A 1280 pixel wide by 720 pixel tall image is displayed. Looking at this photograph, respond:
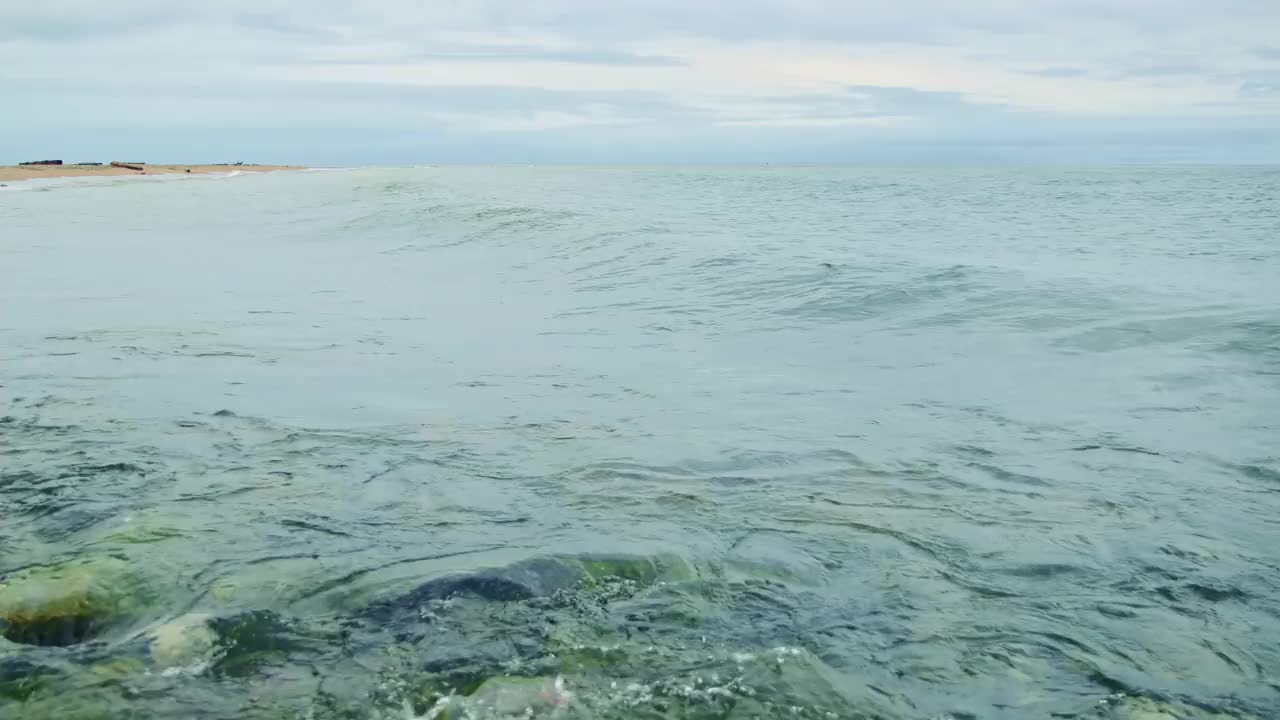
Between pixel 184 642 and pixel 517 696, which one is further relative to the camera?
pixel 184 642

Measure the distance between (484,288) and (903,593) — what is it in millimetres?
12185

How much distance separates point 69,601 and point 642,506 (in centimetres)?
282

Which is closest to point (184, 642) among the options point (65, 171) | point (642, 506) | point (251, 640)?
point (251, 640)

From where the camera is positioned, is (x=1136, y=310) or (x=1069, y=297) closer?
(x=1136, y=310)

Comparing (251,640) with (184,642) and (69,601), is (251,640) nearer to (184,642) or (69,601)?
(184,642)

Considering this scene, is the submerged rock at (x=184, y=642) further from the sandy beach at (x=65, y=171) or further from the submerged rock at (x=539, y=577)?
the sandy beach at (x=65, y=171)

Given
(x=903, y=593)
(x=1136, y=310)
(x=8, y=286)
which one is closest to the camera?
Answer: (x=903, y=593)

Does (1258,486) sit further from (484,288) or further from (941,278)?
(484,288)

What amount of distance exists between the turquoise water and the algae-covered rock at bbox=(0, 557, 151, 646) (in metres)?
0.01

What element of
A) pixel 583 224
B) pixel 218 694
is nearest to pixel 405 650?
pixel 218 694

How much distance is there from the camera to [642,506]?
17.8 ft

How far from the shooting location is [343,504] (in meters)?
5.31

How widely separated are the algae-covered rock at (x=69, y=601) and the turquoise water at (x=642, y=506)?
14mm

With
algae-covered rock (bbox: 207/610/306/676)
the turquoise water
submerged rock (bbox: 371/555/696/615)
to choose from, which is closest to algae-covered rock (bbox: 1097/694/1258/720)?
the turquoise water
